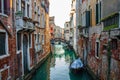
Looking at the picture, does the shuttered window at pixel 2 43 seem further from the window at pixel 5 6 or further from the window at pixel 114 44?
the window at pixel 114 44

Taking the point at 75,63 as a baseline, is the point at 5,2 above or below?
above

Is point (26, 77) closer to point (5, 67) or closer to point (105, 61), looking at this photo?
point (5, 67)

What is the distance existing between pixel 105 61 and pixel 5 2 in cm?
513

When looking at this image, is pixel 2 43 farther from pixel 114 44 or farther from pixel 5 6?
pixel 114 44

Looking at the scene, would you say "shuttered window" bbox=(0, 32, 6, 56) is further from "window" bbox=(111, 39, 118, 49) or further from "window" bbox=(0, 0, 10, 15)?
"window" bbox=(111, 39, 118, 49)

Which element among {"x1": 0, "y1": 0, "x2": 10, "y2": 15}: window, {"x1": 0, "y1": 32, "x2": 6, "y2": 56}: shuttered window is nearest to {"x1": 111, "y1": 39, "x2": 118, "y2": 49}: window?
A: {"x1": 0, "y1": 32, "x2": 6, "y2": 56}: shuttered window

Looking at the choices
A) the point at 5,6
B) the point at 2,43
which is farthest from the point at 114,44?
the point at 5,6

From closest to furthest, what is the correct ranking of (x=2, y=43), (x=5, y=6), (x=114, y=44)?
1. (x=114, y=44)
2. (x=2, y=43)
3. (x=5, y=6)

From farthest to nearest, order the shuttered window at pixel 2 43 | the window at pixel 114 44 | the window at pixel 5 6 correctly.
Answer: the window at pixel 5 6 → the shuttered window at pixel 2 43 → the window at pixel 114 44

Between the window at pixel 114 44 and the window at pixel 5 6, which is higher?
the window at pixel 5 6

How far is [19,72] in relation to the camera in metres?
11.1

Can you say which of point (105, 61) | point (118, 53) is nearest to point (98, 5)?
point (105, 61)

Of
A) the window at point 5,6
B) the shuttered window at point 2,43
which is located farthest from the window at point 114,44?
the window at point 5,6

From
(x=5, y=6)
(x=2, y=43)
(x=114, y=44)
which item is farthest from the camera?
(x=5, y=6)
